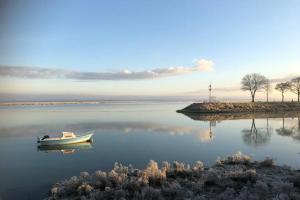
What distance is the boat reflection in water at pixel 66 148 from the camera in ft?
83.3

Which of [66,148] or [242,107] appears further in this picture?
[242,107]

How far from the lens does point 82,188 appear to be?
12023 millimetres

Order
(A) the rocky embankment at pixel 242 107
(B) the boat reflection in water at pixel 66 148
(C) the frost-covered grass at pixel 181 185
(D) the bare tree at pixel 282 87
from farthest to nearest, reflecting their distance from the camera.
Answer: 1. (D) the bare tree at pixel 282 87
2. (A) the rocky embankment at pixel 242 107
3. (B) the boat reflection in water at pixel 66 148
4. (C) the frost-covered grass at pixel 181 185

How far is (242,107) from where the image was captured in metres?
77.8

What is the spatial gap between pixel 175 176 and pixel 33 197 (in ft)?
19.8

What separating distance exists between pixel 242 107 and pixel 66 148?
59397 millimetres

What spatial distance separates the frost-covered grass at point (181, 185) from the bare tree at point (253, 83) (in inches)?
3093

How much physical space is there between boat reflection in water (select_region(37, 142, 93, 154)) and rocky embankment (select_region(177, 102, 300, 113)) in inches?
1906

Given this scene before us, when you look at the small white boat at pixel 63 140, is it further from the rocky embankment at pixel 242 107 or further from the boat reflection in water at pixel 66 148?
the rocky embankment at pixel 242 107

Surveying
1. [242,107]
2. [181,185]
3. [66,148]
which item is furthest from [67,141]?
[242,107]

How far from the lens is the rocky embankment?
73.8 m

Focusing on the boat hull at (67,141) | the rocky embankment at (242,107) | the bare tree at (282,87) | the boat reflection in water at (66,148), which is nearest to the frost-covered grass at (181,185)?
the boat reflection in water at (66,148)

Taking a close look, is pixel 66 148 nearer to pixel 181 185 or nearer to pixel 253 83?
pixel 181 185

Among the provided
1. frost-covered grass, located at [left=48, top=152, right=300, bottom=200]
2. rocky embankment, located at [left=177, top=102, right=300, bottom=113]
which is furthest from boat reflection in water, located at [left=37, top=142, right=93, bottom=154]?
rocky embankment, located at [left=177, top=102, right=300, bottom=113]
